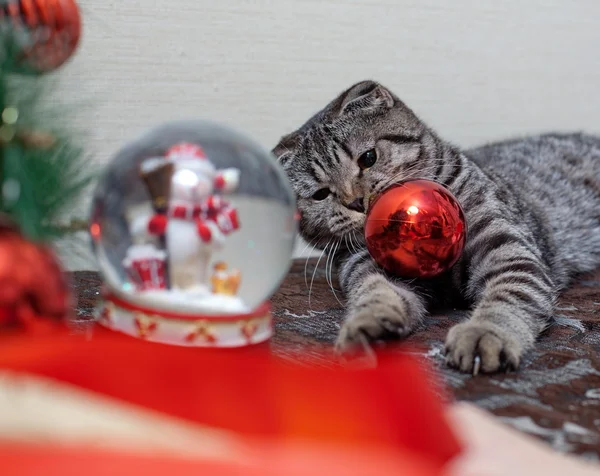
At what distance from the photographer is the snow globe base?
77cm

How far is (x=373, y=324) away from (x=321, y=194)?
499 mm

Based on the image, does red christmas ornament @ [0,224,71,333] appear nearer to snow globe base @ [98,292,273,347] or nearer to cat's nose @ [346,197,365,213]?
snow globe base @ [98,292,273,347]

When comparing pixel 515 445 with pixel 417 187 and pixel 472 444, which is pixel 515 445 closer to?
pixel 472 444

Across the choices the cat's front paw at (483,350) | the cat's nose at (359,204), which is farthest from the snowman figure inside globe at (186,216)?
the cat's nose at (359,204)

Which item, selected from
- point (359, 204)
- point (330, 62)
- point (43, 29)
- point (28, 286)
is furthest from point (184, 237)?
point (330, 62)

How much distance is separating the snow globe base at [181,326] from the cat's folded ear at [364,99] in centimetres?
78

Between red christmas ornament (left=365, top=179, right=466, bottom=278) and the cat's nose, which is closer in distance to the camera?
red christmas ornament (left=365, top=179, right=466, bottom=278)

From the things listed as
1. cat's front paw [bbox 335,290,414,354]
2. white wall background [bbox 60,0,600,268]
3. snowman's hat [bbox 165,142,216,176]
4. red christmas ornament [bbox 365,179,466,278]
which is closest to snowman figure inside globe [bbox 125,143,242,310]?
snowman's hat [bbox 165,142,216,176]

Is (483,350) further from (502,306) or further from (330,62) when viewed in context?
(330,62)

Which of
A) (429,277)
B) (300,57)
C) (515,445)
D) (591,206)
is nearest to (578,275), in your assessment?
(591,206)

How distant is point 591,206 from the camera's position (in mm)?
1924

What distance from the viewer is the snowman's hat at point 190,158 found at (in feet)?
2.55

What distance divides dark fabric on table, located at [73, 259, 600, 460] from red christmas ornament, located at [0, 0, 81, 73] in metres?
0.50

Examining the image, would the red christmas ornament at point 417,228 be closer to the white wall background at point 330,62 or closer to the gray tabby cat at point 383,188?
the gray tabby cat at point 383,188
